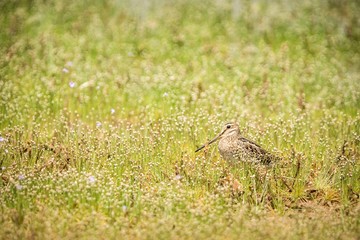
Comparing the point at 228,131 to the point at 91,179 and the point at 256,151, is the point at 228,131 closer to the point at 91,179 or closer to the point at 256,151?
the point at 256,151

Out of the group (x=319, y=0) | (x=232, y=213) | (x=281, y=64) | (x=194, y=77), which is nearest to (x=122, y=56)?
(x=194, y=77)

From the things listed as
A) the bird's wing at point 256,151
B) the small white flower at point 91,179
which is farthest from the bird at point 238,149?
the small white flower at point 91,179

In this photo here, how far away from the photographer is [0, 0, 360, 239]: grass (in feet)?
24.1

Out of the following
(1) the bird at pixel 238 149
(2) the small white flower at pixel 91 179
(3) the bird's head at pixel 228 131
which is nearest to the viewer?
(2) the small white flower at pixel 91 179

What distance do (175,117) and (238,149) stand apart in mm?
1716

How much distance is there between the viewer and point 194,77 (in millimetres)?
12070

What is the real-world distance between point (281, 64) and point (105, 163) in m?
5.54

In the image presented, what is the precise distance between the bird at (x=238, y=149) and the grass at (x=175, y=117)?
0.15 metres

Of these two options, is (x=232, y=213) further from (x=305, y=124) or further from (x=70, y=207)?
(x=305, y=124)

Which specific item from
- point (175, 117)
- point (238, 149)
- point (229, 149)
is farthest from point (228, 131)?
point (175, 117)

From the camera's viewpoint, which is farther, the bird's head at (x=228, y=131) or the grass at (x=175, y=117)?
the bird's head at (x=228, y=131)

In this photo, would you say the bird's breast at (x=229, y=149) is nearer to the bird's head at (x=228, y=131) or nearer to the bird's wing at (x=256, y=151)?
the bird's wing at (x=256, y=151)

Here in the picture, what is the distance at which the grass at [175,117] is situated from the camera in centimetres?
735

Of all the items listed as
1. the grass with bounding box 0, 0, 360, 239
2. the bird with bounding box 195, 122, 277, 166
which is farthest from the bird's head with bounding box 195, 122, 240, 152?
the grass with bounding box 0, 0, 360, 239
